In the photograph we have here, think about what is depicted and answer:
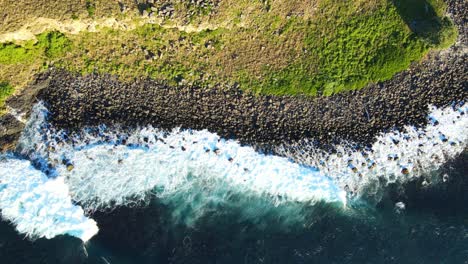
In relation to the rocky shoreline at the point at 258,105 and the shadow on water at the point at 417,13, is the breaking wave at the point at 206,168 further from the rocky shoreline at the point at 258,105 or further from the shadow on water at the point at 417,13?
the shadow on water at the point at 417,13

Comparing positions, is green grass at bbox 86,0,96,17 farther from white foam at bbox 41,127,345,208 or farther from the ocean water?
white foam at bbox 41,127,345,208

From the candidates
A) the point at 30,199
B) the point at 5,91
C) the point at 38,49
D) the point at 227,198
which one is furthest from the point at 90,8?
the point at 227,198

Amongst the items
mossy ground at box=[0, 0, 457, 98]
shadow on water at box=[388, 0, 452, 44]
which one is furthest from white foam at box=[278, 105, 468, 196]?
shadow on water at box=[388, 0, 452, 44]

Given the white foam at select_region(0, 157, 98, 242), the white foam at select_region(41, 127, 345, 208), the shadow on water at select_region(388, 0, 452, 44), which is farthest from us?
the shadow on water at select_region(388, 0, 452, 44)

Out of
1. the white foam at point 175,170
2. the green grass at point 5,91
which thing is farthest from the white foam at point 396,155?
the green grass at point 5,91

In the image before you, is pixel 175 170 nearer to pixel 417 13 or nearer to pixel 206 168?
pixel 206 168
